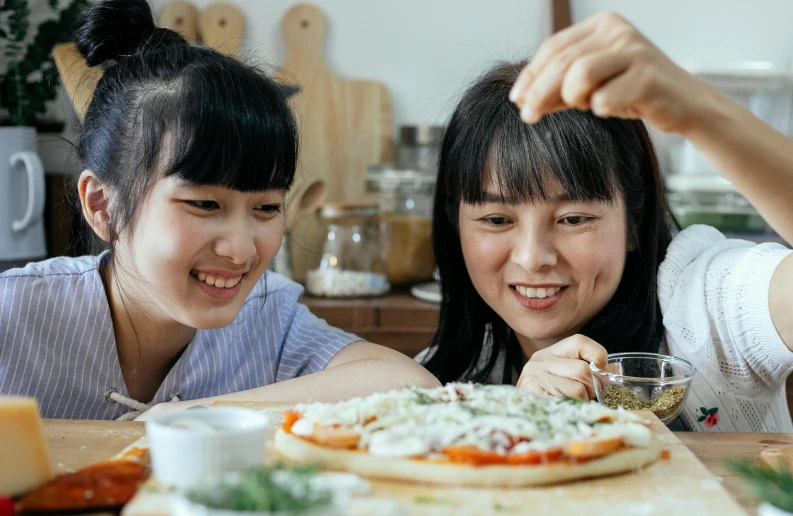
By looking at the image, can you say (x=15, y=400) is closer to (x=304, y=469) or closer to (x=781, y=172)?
(x=304, y=469)

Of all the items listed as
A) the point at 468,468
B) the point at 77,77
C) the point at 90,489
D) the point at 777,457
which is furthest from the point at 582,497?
the point at 77,77

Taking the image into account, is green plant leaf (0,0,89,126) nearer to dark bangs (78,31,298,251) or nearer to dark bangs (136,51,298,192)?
dark bangs (78,31,298,251)

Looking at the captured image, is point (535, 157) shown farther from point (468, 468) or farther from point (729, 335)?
point (468, 468)

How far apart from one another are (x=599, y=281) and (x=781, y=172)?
0.54 metres

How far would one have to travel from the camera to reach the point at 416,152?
2.70 m

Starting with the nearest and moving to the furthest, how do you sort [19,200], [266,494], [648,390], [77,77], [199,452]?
[266,494] → [199,452] → [648,390] → [77,77] → [19,200]

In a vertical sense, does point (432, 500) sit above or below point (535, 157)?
below

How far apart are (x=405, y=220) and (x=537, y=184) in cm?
114

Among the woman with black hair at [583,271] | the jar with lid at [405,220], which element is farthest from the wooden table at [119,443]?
the jar with lid at [405,220]

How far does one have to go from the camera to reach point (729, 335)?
1.27 metres

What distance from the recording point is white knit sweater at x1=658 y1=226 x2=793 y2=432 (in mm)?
1201

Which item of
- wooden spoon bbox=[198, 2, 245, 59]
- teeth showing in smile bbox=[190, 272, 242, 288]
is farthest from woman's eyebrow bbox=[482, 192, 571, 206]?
wooden spoon bbox=[198, 2, 245, 59]

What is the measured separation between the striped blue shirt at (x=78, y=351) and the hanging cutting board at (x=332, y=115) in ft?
4.09

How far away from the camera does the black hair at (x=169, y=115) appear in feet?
4.01
